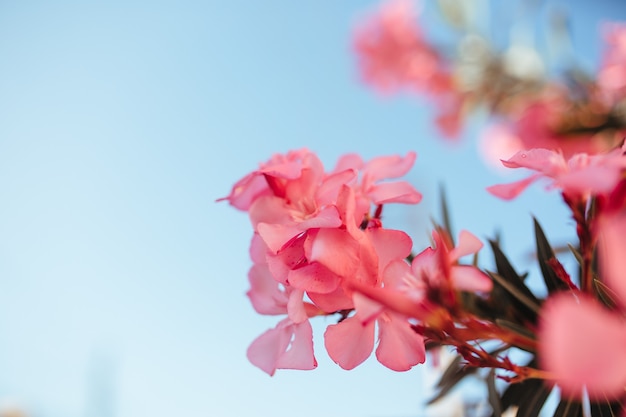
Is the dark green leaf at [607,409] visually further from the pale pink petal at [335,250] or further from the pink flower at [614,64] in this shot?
the pink flower at [614,64]

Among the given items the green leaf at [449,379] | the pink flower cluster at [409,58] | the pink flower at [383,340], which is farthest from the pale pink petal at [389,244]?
the pink flower cluster at [409,58]

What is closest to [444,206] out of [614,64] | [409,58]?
[614,64]

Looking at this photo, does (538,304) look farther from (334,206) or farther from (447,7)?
(447,7)

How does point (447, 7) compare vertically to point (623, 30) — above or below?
above

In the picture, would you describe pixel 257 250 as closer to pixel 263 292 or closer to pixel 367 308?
pixel 263 292

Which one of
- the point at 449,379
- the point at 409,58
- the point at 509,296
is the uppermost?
the point at 409,58

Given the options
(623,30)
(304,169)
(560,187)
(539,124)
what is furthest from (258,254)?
(539,124)

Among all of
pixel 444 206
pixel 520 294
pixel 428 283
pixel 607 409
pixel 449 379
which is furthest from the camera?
pixel 444 206
